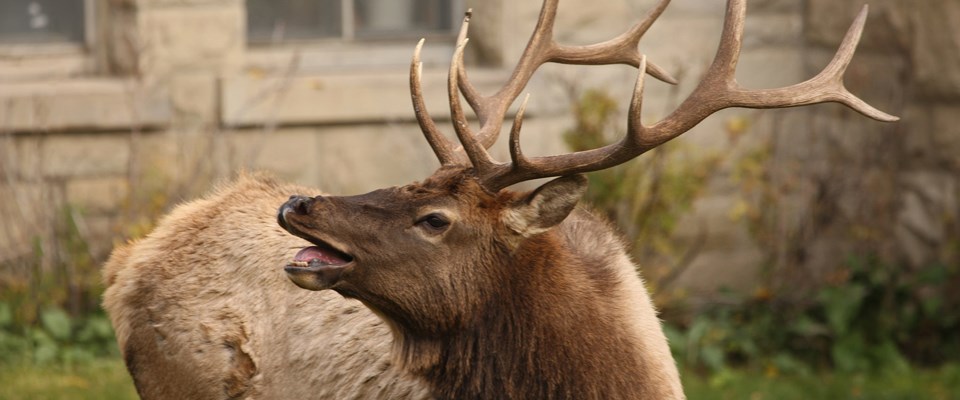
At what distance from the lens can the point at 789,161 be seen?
8.25 m

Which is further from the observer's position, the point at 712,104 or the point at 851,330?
the point at 851,330

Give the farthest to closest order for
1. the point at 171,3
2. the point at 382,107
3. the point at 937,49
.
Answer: the point at 382,107 → the point at 171,3 → the point at 937,49

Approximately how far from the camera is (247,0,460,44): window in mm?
8203

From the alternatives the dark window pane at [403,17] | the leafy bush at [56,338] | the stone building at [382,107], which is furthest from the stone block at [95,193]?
the dark window pane at [403,17]

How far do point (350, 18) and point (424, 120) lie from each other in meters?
3.97

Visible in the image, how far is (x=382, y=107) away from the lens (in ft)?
26.0

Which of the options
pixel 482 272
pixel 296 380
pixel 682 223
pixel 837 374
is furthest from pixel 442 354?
pixel 682 223

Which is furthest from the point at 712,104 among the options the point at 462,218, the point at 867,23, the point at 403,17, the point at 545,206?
the point at 403,17

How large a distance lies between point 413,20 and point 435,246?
4.37m

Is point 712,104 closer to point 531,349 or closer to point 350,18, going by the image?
point 531,349

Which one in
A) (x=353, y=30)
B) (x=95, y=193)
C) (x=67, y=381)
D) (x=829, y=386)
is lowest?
(x=67, y=381)

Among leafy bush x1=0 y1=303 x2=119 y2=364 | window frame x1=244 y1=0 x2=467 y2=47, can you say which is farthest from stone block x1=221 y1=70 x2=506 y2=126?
leafy bush x1=0 y1=303 x2=119 y2=364

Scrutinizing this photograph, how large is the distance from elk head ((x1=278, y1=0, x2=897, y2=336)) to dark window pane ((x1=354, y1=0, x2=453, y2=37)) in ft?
13.5

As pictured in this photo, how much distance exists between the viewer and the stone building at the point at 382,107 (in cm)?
768
